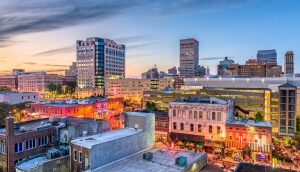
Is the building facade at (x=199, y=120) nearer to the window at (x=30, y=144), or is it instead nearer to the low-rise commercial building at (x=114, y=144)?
the low-rise commercial building at (x=114, y=144)

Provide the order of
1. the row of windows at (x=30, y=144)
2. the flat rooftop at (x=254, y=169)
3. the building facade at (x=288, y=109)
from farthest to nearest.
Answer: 1. the building facade at (x=288, y=109)
2. the row of windows at (x=30, y=144)
3. the flat rooftop at (x=254, y=169)

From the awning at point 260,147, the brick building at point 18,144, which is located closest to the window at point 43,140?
the brick building at point 18,144

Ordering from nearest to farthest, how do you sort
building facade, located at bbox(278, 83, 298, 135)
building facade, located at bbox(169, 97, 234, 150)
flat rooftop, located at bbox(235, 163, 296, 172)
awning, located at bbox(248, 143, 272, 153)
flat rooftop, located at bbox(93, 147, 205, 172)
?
flat rooftop, located at bbox(235, 163, 296, 172)
flat rooftop, located at bbox(93, 147, 205, 172)
awning, located at bbox(248, 143, 272, 153)
building facade, located at bbox(169, 97, 234, 150)
building facade, located at bbox(278, 83, 298, 135)

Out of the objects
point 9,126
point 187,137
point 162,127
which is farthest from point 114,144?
point 162,127

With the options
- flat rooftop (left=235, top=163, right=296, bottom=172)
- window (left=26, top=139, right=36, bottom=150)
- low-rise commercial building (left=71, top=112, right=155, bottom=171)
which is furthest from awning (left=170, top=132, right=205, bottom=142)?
window (left=26, top=139, right=36, bottom=150)

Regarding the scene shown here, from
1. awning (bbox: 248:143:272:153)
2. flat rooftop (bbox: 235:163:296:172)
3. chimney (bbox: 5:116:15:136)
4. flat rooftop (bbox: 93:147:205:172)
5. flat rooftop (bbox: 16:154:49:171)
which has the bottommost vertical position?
awning (bbox: 248:143:272:153)

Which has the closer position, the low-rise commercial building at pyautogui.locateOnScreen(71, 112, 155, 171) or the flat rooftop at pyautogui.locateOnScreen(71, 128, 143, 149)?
the low-rise commercial building at pyautogui.locateOnScreen(71, 112, 155, 171)

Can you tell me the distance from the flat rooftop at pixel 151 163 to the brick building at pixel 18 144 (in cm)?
1601

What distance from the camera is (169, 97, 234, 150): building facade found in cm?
5444

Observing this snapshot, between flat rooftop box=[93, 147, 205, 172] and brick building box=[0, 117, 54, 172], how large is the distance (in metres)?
16.0

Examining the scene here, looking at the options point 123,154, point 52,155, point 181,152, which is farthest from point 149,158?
point 52,155

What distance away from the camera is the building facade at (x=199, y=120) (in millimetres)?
54438

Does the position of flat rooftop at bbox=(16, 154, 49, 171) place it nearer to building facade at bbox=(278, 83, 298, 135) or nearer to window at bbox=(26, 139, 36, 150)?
window at bbox=(26, 139, 36, 150)

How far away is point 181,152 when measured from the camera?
36.5 metres
